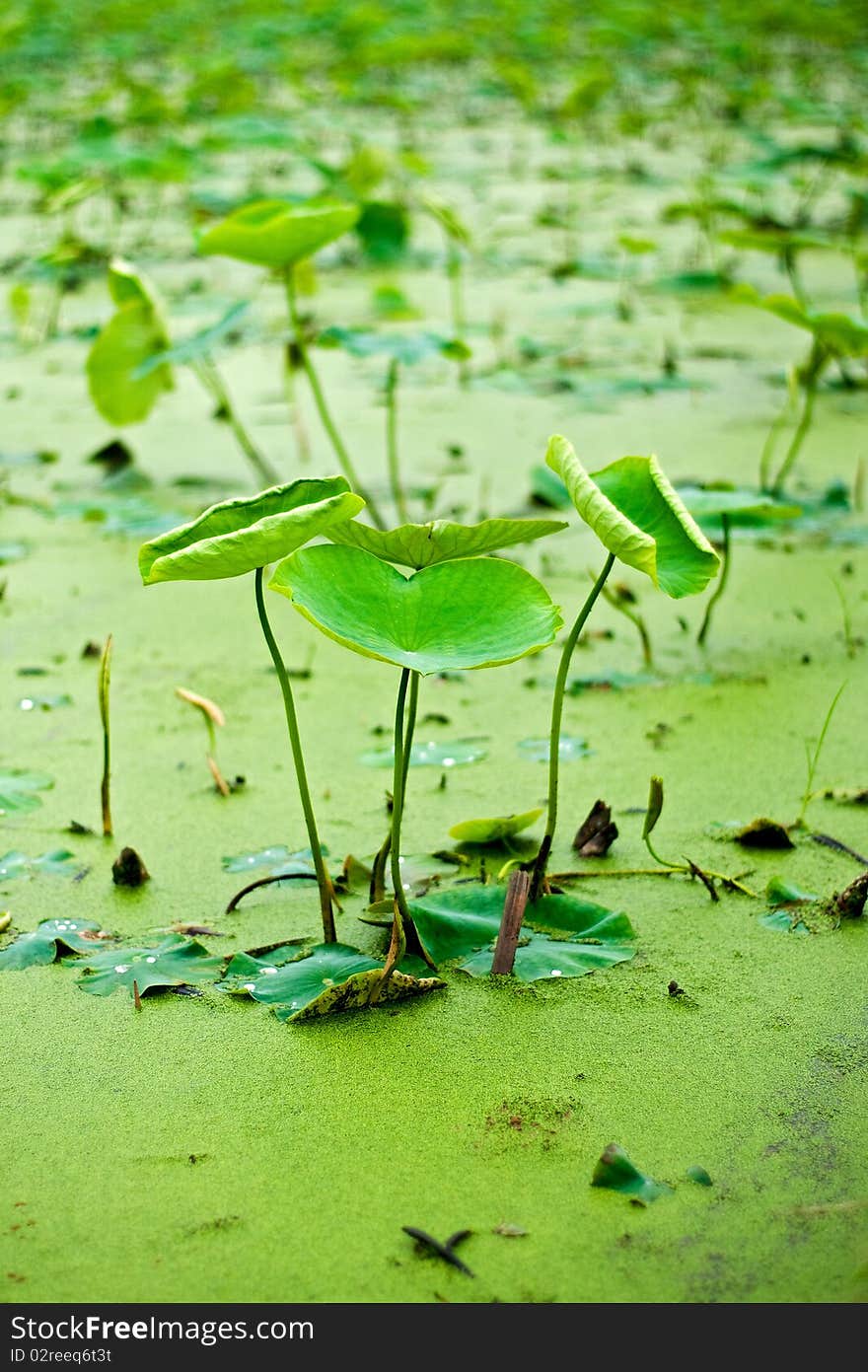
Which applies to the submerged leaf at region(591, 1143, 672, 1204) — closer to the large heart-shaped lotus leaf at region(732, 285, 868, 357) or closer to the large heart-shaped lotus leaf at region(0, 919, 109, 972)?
the large heart-shaped lotus leaf at region(0, 919, 109, 972)

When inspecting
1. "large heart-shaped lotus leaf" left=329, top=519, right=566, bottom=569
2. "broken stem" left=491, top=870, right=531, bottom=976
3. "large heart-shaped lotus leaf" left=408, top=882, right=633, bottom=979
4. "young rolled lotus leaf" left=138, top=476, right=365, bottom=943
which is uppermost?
"young rolled lotus leaf" left=138, top=476, right=365, bottom=943

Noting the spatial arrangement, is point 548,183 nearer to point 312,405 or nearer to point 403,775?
point 312,405

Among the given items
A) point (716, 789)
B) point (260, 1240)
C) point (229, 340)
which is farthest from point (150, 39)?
point (260, 1240)

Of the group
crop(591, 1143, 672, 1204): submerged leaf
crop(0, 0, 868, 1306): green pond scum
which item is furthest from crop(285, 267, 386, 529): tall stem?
crop(591, 1143, 672, 1204): submerged leaf

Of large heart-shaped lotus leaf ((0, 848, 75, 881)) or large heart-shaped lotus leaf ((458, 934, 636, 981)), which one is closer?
large heart-shaped lotus leaf ((458, 934, 636, 981))

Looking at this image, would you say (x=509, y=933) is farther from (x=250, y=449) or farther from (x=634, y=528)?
(x=250, y=449)

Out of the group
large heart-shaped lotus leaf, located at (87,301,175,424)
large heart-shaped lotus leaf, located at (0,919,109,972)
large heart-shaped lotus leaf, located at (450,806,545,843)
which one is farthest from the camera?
large heart-shaped lotus leaf, located at (87,301,175,424)

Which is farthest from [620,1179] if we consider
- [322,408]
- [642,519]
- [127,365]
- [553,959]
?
[127,365]
